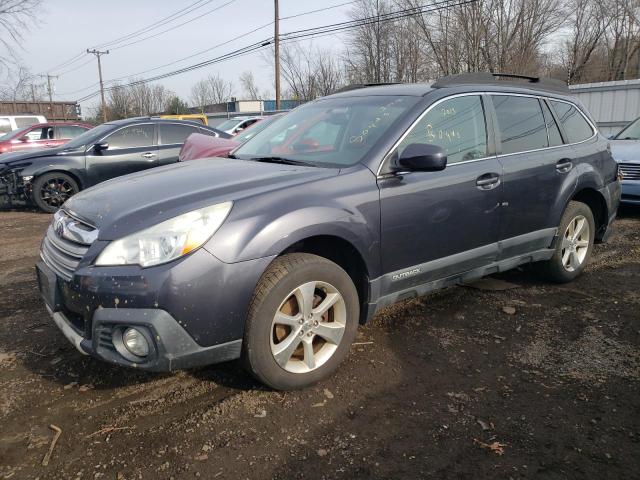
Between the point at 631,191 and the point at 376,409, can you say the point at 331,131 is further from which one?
the point at 631,191

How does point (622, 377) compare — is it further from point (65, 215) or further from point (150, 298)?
point (65, 215)

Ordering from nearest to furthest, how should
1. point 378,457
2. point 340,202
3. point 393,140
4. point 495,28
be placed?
1. point 378,457
2. point 340,202
3. point 393,140
4. point 495,28

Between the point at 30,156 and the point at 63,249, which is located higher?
the point at 30,156

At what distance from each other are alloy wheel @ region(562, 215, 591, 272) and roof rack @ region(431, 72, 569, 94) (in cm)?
121

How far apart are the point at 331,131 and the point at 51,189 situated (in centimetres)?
690

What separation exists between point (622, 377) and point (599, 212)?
233 centimetres

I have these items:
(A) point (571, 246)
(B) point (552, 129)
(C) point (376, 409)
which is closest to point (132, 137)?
(B) point (552, 129)

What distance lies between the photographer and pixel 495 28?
90.5 feet

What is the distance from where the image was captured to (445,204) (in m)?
3.28

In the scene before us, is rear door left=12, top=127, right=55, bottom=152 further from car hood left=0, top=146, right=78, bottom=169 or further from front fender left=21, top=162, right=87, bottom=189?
front fender left=21, top=162, right=87, bottom=189

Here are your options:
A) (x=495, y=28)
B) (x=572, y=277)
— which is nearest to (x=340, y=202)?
(x=572, y=277)

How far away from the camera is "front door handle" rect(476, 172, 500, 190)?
3.49m

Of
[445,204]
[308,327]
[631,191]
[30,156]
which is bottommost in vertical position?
[308,327]

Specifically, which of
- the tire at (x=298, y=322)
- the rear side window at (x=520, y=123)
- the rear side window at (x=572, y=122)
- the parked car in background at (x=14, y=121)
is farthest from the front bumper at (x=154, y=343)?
the parked car in background at (x=14, y=121)
